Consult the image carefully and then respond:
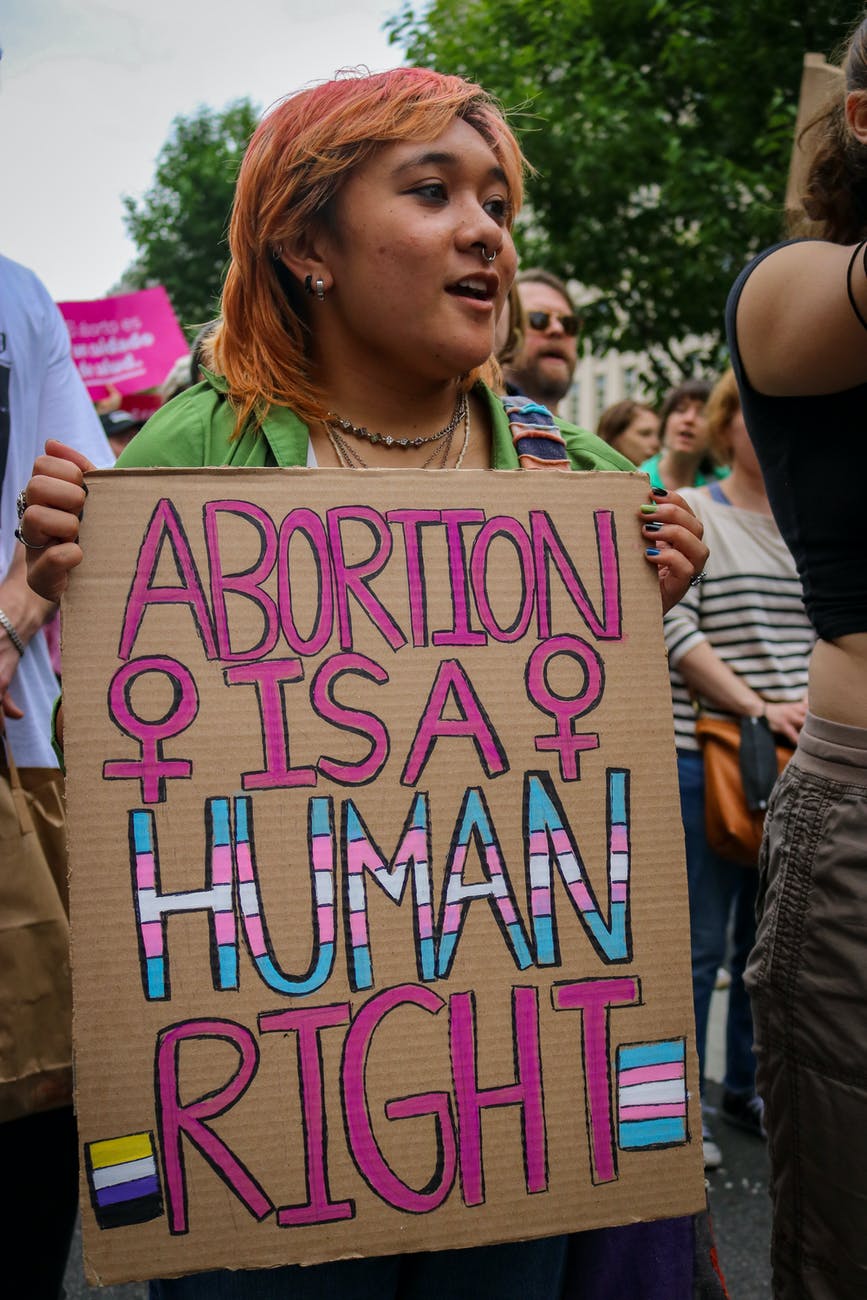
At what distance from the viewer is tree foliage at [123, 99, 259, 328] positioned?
89.8 ft

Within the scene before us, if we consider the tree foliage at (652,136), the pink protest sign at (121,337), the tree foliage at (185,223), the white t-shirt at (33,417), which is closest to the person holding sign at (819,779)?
the white t-shirt at (33,417)

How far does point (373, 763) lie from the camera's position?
1.30 metres

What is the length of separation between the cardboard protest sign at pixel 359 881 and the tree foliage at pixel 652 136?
26.4ft

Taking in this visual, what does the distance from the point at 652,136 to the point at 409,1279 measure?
32.4 ft

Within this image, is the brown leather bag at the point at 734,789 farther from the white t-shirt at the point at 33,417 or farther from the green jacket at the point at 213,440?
the white t-shirt at the point at 33,417

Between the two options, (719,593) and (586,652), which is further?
(719,593)

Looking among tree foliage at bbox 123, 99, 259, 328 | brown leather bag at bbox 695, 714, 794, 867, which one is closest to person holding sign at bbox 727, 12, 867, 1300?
brown leather bag at bbox 695, 714, 794, 867

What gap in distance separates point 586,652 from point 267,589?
368 millimetres

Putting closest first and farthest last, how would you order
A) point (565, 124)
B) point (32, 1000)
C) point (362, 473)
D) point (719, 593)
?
1. point (362, 473)
2. point (32, 1000)
3. point (719, 593)
4. point (565, 124)

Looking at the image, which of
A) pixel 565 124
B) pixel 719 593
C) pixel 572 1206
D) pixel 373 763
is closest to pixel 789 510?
pixel 373 763

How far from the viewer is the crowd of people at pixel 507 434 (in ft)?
4.49

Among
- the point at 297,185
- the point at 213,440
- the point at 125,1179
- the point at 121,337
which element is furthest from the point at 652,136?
the point at 125,1179

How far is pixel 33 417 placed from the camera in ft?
6.44

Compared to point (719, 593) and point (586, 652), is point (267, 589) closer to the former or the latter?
point (586, 652)
